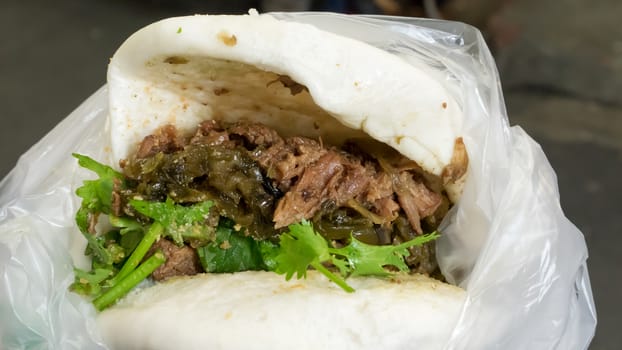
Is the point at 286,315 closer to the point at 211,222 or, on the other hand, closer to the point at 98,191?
the point at 211,222

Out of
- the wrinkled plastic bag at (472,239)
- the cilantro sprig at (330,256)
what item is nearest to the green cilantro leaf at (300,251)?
the cilantro sprig at (330,256)

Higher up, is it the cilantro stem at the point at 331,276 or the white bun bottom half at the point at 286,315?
the cilantro stem at the point at 331,276

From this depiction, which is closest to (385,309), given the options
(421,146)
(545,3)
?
(421,146)

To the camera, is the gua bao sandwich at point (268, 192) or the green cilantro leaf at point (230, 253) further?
the green cilantro leaf at point (230, 253)

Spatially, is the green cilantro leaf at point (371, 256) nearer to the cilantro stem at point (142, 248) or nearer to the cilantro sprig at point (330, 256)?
the cilantro sprig at point (330, 256)

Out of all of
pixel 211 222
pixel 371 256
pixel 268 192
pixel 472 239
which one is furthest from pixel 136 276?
pixel 472 239

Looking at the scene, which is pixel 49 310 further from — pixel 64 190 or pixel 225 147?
pixel 225 147

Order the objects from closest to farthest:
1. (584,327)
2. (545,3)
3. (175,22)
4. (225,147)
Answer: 1. (175,22)
2. (225,147)
3. (584,327)
4. (545,3)
